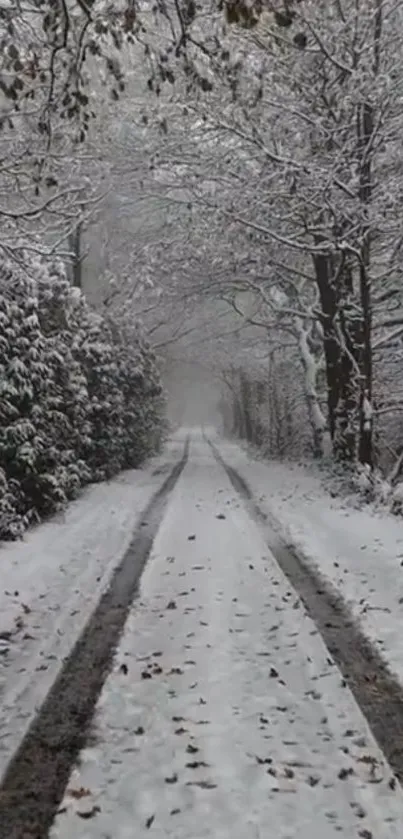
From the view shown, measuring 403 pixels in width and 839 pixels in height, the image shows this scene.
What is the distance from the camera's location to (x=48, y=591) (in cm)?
856

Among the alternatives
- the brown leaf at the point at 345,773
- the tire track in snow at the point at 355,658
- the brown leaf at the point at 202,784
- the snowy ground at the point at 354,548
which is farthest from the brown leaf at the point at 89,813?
the snowy ground at the point at 354,548

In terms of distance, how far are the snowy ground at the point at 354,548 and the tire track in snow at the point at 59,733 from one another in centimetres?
223

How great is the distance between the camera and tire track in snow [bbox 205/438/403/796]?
4.78 m

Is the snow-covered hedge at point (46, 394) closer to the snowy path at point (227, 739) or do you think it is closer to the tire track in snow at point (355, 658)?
the tire track in snow at point (355, 658)

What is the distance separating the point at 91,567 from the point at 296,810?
5990 mm

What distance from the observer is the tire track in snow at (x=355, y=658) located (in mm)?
4777

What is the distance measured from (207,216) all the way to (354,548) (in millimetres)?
9432

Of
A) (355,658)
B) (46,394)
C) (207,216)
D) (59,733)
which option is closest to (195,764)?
(59,733)

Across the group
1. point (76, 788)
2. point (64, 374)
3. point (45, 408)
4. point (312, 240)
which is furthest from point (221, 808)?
point (312, 240)

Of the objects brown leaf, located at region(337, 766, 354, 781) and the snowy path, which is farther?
brown leaf, located at region(337, 766, 354, 781)

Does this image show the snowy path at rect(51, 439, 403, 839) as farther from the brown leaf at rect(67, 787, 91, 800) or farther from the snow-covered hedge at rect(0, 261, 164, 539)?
the snow-covered hedge at rect(0, 261, 164, 539)

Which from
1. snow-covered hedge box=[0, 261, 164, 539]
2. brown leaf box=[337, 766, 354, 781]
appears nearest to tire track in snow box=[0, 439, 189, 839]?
brown leaf box=[337, 766, 354, 781]

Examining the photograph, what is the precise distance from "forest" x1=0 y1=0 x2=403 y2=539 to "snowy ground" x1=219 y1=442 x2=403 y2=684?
3.82ft

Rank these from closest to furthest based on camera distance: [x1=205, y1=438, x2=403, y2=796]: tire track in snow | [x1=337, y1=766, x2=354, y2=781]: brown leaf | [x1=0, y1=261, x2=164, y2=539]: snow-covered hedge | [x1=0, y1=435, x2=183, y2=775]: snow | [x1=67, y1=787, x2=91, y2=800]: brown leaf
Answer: [x1=67, y1=787, x2=91, y2=800]: brown leaf, [x1=337, y1=766, x2=354, y2=781]: brown leaf, [x1=205, y1=438, x2=403, y2=796]: tire track in snow, [x1=0, y1=435, x2=183, y2=775]: snow, [x1=0, y1=261, x2=164, y2=539]: snow-covered hedge
